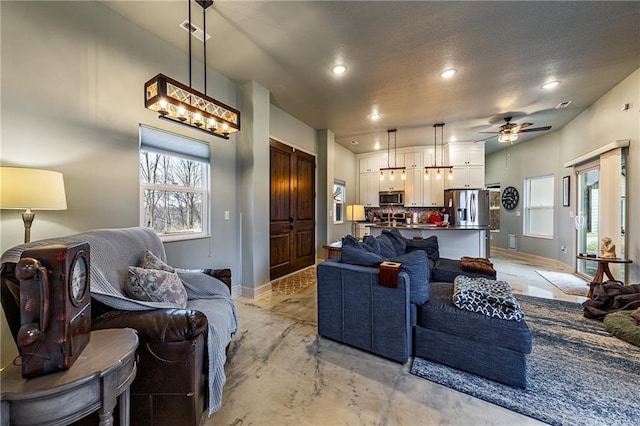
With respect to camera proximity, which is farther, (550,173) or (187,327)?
(550,173)

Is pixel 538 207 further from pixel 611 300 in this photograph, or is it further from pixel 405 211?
pixel 611 300

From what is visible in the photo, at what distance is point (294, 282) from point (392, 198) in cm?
411

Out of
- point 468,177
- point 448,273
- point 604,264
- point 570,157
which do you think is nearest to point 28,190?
point 448,273

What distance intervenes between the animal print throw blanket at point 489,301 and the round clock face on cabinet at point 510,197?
610cm

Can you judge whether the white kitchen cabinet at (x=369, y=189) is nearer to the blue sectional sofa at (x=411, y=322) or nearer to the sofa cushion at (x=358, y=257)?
the blue sectional sofa at (x=411, y=322)

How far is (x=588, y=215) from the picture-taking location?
4734 mm

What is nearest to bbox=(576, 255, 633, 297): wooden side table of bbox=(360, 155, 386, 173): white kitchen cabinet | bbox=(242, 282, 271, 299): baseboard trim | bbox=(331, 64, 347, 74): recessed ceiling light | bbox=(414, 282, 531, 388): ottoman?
bbox=(414, 282, 531, 388): ottoman

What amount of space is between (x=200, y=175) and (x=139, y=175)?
0.82 m

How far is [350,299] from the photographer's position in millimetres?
2344

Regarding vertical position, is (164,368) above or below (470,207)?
below

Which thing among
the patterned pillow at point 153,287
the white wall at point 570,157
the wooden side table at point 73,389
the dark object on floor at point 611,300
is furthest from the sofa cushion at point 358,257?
the white wall at point 570,157

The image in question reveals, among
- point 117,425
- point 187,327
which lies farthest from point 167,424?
point 187,327

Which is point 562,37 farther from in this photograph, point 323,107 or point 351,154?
point 351,154

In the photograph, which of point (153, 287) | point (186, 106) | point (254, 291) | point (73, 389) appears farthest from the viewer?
point (254, 291)
